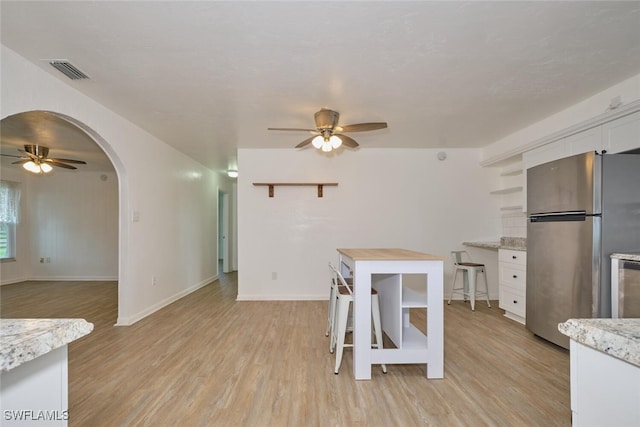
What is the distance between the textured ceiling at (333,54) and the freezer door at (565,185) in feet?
2.18

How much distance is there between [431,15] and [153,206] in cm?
388

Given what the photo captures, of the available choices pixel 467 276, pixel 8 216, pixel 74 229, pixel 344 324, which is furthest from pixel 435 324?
pixel 8 216

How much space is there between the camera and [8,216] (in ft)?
19.6

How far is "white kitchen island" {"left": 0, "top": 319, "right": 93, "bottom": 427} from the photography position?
24.1 inches

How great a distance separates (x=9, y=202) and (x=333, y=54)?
735 centimetres

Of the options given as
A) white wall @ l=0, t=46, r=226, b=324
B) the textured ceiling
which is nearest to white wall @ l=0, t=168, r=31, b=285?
white wall @ l=0, t=46, r=226, b=324

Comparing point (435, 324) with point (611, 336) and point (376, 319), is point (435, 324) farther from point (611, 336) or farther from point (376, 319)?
point (611, 336)

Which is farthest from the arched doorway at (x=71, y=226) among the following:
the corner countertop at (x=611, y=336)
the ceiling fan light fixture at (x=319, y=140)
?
the corner countertop at (x=611, y=336)

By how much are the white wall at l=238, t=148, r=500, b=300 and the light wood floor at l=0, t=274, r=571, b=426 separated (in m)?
1.06

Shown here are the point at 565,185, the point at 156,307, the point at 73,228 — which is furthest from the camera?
the point at 73,228

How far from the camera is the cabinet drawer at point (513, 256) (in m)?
3.54

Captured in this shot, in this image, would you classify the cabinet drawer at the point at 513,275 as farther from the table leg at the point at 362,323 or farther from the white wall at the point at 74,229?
the white wall at the point at 74,229

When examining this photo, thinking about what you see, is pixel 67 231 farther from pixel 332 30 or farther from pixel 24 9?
pixel 332 30

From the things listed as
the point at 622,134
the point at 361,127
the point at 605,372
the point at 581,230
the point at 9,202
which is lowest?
the point at 605,372
